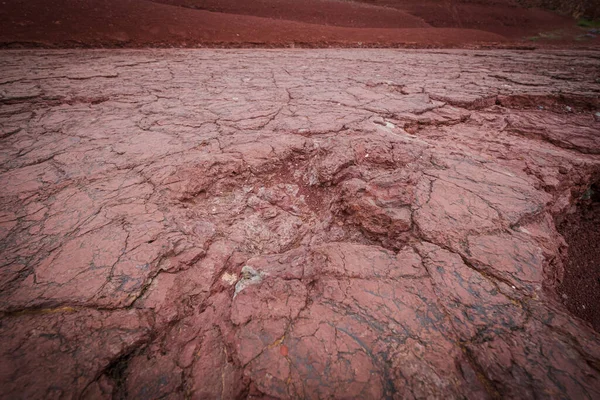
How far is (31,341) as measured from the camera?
2.52 ft

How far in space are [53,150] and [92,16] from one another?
6.53 meters

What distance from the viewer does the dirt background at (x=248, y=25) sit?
5328 millimetres

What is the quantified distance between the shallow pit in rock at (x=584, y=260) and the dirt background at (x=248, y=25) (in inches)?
283

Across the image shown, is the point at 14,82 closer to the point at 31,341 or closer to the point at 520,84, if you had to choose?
the point at 31,341

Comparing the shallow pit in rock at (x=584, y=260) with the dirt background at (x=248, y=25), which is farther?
the dirt background at (x=248, y=25)

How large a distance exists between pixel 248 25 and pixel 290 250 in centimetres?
794

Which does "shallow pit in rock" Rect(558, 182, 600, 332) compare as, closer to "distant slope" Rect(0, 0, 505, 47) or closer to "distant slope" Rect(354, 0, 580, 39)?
"distant slope" Rect(0, 0, 505, 47)

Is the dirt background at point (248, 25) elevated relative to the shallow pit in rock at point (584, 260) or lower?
elevated

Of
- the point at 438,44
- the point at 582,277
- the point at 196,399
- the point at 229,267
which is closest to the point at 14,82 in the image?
the point at 229,267

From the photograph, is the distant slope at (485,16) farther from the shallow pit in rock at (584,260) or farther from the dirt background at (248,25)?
the shallow pit in rock at (584,260)

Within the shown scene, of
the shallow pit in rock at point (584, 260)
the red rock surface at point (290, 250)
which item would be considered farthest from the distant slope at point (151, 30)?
the shallow pit in rock at point (584, 260)

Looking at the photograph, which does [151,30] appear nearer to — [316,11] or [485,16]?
[316,11]

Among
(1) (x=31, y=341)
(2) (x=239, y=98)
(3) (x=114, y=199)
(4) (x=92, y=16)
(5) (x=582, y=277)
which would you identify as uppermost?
(4) (x=92, y=16)

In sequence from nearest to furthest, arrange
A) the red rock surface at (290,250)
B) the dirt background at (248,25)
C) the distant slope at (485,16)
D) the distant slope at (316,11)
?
the red rock surface at (290,250)
the dirt background at (248,25)
the distant slope at (316,11)
the distant slope at (485,16)
